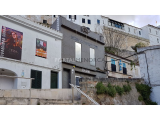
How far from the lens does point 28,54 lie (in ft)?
46.9

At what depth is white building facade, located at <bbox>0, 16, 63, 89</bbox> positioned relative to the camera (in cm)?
1302

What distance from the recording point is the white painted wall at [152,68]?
15.0 m

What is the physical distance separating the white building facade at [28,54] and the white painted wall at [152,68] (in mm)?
7409

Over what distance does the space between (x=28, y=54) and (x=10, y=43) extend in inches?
64.3

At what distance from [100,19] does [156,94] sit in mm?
30478

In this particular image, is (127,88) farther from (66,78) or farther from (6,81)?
(6,81)

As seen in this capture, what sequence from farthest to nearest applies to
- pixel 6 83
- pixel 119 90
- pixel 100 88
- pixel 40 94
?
1. pixel 119 90
2. pixel 6 83
3. pixel 100 88
4. pixel 40 94

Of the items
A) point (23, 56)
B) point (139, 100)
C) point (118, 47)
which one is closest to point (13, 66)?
point (23, 56)

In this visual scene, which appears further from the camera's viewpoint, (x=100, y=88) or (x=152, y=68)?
(x=152, y=68)

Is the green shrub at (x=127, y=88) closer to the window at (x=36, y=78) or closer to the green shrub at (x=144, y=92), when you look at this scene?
the green shrub at (x=144, y=92)

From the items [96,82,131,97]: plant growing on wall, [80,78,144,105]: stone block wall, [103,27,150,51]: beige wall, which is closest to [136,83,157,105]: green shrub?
[80,78,144,105]: stone block wall

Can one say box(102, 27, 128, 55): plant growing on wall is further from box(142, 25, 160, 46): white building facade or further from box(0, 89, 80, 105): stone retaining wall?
box(0, 89, 80, 105): stone retaining wall

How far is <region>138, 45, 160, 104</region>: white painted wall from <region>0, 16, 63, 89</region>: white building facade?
7409mm

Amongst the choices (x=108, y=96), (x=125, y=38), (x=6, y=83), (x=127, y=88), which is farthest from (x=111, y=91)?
(x=125, y=38)
